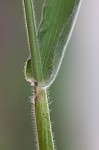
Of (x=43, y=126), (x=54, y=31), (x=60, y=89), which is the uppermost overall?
(x=60, y=89)

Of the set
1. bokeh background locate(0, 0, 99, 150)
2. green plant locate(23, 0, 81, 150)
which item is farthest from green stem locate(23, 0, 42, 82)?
bokeh background locate(0, 0, 99, 150)

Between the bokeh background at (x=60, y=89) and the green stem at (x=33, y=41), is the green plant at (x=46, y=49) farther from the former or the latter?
the bokeh background at (x=60, y=89)

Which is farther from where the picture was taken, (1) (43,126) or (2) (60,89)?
(2) (60,89)

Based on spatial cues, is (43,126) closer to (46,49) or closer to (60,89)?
(46,49)

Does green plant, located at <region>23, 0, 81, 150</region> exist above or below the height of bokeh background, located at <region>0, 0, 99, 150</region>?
below

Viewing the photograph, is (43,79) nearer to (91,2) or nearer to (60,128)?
(60,128)

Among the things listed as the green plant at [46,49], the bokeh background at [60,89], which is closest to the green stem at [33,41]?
the green plant at [46,49]

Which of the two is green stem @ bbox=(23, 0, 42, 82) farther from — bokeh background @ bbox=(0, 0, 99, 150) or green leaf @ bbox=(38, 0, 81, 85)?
bokeh background @ bbox=(0, 0, 99, 150)

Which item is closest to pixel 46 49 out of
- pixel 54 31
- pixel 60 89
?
pixel 54 31
